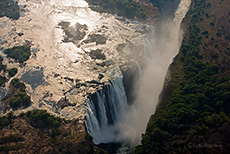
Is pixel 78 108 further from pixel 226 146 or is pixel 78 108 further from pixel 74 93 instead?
pixel 226 146

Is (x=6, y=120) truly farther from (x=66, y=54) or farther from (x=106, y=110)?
(x=66, y=54)

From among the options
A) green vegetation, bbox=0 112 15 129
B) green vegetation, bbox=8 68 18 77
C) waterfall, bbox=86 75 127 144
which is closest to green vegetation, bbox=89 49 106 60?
waterfall, bbox=86 75 127 144

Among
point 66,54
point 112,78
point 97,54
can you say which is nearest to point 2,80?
point 66,54

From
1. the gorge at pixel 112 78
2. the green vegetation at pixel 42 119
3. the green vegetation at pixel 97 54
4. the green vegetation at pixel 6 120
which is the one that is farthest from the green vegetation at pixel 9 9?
the green vegetation at pixel 42 119

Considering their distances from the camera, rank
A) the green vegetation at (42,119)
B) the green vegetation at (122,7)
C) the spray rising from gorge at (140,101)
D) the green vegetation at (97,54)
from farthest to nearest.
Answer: the green vegetation at (122,7)
the green vegetation at (97,54)
the spray rising from gorge at (140,101)
the green vegetation at (42,119)

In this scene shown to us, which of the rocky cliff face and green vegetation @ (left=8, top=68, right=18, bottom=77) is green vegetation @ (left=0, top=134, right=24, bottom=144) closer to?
the rocky cliff face

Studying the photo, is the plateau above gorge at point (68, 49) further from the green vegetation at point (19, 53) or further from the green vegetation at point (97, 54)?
the green vegetation at point (19, 53)
